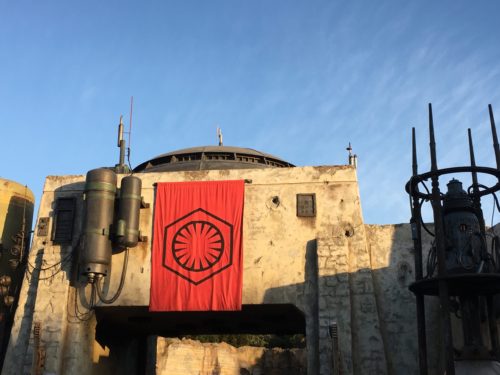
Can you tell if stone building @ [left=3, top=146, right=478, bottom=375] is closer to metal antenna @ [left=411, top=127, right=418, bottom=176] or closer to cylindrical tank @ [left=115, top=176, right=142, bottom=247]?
cylindrical tank @ [left=115, top=176, right=142, bottom=247]

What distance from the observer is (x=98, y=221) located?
17.3 m

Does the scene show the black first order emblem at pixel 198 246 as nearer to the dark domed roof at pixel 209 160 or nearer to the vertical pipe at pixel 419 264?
the dark domed roof at pixel 209 160

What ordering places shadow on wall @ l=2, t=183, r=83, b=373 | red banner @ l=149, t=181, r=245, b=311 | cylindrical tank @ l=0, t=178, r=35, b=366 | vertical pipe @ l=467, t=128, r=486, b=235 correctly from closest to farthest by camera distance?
vertical pipe @ l=467, t=128, r=486, b=235
red banner @ l=149, t=181, r=245, b=311
shadow on wall @ l=2, t=183, r=83, b=373
cylindrical tank @ l=0, t=178, r=35, b=366

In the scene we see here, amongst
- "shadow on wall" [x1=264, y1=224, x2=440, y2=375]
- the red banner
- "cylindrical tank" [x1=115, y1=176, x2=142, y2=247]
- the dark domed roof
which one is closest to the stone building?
"shadow on wall" [x1=264, y1=224, x2=440, y2=375]

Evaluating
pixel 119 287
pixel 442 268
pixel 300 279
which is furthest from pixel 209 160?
pixel 442 268

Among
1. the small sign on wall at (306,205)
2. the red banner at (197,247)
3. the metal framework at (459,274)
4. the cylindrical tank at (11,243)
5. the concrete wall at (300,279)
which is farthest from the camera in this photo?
the cylindrical tank at (11,243)

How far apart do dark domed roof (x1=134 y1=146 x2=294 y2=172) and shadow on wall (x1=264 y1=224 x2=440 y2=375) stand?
502 centimetres

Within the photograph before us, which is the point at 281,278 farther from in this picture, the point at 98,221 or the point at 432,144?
the point at 432,144

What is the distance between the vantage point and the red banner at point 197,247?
1702cm

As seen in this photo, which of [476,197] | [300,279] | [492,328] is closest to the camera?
[492,328]

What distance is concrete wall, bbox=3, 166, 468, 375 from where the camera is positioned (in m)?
16.2

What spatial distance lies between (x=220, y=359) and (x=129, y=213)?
1759 cm

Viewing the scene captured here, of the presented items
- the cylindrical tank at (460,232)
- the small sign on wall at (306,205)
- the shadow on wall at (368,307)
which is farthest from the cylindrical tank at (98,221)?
the cylindrical tank at (460,232)

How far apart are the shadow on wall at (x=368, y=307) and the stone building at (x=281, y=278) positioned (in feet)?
0.09
